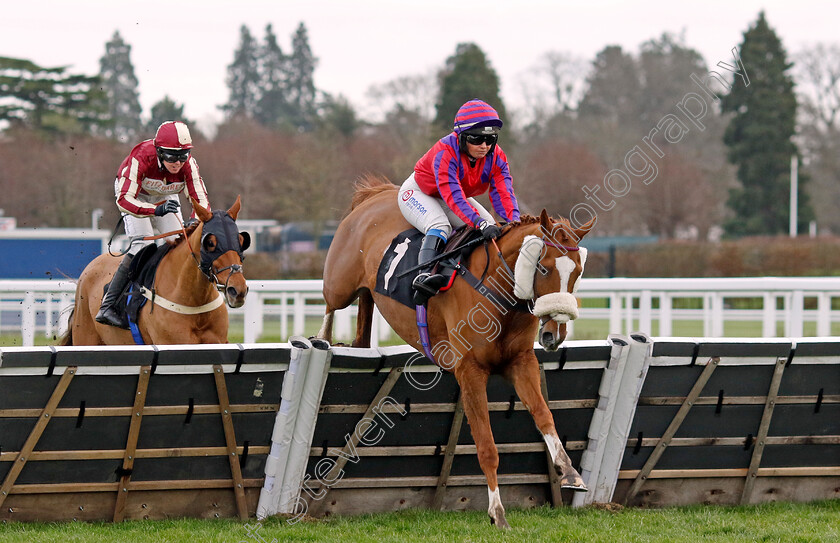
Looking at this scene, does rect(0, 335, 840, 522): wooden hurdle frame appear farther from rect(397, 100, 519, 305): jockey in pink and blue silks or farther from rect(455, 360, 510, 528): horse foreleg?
rect(397, 100, 519, 305): jockey in pink and blue silks

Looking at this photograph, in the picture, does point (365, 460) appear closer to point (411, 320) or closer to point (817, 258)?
point (411, 320)

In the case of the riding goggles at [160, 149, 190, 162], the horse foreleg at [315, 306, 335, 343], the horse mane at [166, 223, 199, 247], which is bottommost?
the horse foreleg at [315, 306, 335, 343]

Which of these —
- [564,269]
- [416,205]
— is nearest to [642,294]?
[416,205]

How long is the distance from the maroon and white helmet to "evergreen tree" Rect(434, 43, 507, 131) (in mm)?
22288

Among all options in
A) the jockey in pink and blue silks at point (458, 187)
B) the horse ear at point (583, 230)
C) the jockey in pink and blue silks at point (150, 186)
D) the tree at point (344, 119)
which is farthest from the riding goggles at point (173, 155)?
the tree at point (344, 119)

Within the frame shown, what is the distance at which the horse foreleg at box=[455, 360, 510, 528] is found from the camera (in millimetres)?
4793

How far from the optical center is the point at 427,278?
506cm

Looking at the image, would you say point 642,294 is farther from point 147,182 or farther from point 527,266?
point 527,266

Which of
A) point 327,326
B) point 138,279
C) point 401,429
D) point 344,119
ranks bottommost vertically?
point 401,429

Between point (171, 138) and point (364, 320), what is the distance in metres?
1.67

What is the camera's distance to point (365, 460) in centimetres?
516

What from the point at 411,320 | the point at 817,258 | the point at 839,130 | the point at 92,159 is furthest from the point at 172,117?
the point at 839,130

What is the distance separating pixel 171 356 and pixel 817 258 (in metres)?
21.2

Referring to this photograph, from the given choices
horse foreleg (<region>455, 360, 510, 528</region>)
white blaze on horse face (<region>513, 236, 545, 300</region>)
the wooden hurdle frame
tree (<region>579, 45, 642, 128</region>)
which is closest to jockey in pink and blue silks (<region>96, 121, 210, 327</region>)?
the wooden hurdle frame
